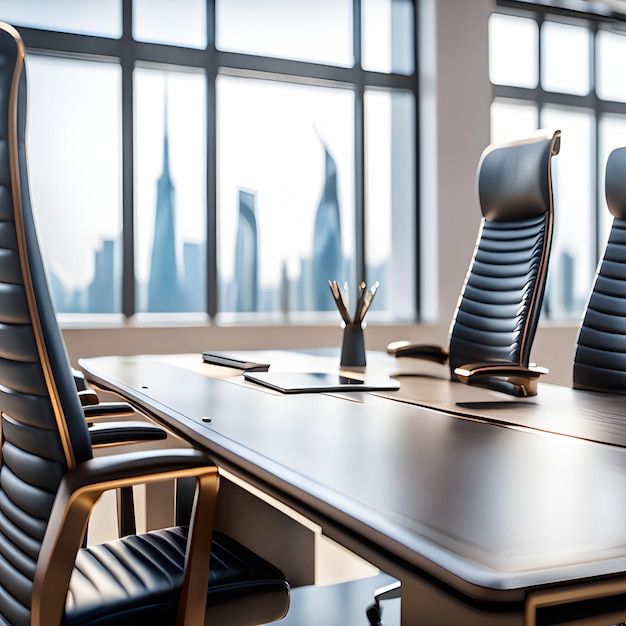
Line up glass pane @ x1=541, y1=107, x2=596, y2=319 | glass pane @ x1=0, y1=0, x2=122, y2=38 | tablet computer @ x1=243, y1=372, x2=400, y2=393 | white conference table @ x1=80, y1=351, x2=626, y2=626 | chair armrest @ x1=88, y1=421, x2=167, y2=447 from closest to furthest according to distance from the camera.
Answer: white conference table @ x1=80, y1=351, x2=626, y2=626 < chair armrest @ x1=88, y1=421, x2=167, y2=447 < tablet computer @ x1=243, y1=372, x2=400, y2=393 < glass pane @ x1=0, y1=0, x2=122, y2=38 < glass pane @ x1=541, y1=107, x2=596, y2=319

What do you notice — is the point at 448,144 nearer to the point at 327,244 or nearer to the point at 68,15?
the point at 327,244

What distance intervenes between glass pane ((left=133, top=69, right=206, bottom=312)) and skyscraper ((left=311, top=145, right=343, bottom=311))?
83 cm

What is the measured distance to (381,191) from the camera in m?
5.68

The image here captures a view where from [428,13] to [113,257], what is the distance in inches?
114

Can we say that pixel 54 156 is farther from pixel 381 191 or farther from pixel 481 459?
pixel 481 459

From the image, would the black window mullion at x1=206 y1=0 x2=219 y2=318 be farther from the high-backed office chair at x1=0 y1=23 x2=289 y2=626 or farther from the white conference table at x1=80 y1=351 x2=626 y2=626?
the high-backed office chair at x1=0 y1=23 x2=289 y2=626

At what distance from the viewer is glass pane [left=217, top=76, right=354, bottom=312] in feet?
17.0

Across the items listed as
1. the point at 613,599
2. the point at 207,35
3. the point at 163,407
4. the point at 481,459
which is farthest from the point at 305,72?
the point at 613,599

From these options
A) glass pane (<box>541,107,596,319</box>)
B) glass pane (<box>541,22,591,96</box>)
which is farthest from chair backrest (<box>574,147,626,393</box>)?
glass pane (<box>541,22,591,96</box>)

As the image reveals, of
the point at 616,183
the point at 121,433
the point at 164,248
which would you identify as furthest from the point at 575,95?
the point at 121,433

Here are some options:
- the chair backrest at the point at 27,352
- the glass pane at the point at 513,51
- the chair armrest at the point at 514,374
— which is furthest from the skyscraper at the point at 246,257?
the chair backrest at the point at 27,352

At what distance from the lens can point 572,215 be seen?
6539mm

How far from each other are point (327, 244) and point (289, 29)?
1543 millimetres

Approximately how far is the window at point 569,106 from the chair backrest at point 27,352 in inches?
212
